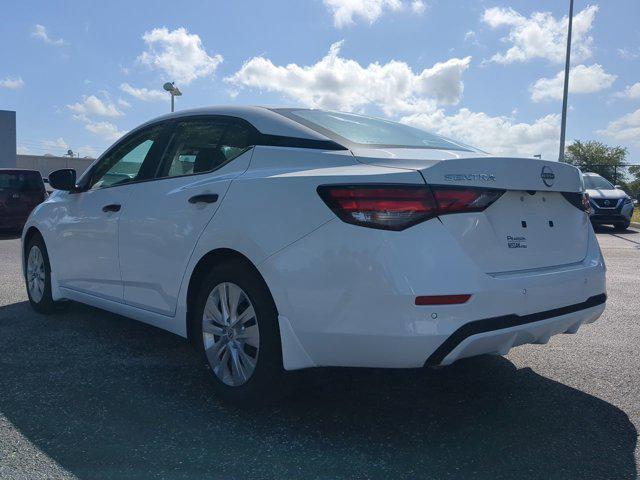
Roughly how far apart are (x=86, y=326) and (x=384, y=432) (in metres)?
3.09

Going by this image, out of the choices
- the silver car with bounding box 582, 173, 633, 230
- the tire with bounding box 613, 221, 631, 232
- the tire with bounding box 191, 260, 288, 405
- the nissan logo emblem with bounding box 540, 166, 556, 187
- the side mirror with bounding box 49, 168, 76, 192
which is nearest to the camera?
the tire with bounding box 191, 260, 288, 405

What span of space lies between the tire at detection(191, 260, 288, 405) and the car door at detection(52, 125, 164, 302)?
107 cm

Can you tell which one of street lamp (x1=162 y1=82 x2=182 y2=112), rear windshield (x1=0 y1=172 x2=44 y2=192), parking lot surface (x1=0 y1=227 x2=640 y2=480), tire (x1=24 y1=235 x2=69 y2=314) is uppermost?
street lamp (x1=162 y1=82 x2=182 y2=112)

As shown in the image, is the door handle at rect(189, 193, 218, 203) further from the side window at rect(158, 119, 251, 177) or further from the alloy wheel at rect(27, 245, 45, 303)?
the alloy wheel at rect(27, 245, 45, 303)

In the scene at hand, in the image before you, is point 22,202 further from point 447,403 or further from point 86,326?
point 447,403

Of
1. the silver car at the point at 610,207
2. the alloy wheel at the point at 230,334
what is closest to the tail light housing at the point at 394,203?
the alloy wheel at the point at 230,334

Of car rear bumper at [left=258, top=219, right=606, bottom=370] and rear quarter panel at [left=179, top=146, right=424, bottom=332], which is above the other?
rear quarter panel at [left=179, top=146, right=424, bottom=332]

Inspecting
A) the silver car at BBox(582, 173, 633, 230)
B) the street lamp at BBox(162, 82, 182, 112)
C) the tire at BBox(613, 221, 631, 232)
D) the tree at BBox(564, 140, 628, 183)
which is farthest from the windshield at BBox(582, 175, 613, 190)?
the tree at BBox(564, 140, 628, 183)

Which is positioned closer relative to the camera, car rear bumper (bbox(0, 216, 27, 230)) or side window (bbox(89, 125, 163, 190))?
side window (bbox(89, 125, 163, 190))

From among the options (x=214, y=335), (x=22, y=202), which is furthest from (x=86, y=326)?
(x=22, y=202)

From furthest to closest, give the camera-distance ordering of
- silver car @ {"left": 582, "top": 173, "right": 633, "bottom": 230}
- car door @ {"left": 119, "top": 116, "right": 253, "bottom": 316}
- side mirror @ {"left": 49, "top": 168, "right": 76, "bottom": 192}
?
silver car @ {"left": 582, "top": 173, "right": 633, "bottom": 230}, side mirror @ {"left": 49, "top": 168, "right": 76, "bottom": 192}, car door @ {"left": 119, "top": 116, "right": 253, "bottom": 316}

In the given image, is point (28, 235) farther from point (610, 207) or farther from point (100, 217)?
point (610, 207)

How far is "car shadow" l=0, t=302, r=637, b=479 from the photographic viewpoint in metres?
2.75

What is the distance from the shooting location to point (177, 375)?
3.96 metres
